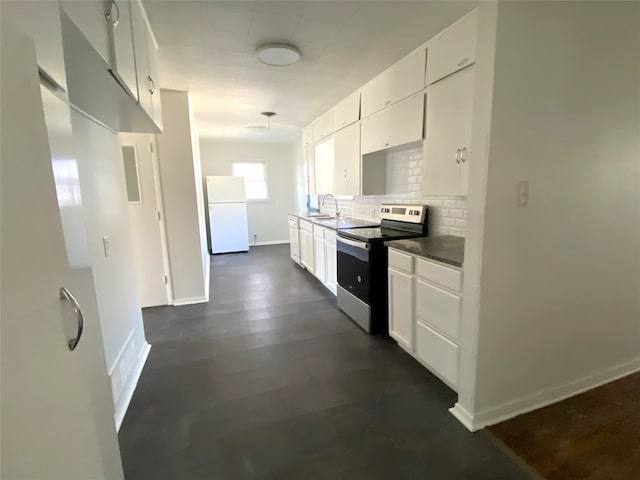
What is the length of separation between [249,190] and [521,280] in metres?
6.26

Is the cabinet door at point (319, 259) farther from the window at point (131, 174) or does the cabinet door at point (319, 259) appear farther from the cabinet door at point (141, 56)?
the cabinet door at point (141, 56)

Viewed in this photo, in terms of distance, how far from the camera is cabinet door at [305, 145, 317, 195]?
504 centimetres

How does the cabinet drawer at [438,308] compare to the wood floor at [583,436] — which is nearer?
the wood floor at [583,436]

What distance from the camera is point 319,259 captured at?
13.4ft

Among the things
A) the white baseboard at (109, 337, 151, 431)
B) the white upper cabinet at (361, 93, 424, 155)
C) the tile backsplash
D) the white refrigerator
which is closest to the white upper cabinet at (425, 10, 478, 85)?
the white upper cabinet at (361, 93, 424, 155)

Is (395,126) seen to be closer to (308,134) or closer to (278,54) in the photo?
(278,54)

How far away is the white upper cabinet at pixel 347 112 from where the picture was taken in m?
3.48

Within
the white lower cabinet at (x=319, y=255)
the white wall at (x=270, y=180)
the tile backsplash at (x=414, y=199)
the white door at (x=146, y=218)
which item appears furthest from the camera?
the white wall at (x=270, y=180)

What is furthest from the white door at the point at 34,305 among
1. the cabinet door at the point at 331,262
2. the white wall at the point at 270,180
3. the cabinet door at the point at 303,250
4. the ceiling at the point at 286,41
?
the white wall at the point at 270,180

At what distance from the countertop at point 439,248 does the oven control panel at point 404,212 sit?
0.33 metres

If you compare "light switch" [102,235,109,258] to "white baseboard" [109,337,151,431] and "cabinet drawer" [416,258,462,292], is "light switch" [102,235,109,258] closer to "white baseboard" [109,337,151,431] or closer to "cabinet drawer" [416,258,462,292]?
"white baseboard" [109,337,151,431]

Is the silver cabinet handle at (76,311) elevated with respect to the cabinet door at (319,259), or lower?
elevated

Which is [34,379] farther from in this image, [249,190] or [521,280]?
[249,190]

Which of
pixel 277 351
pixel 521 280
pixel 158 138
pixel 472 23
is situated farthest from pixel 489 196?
pixel 158 138
